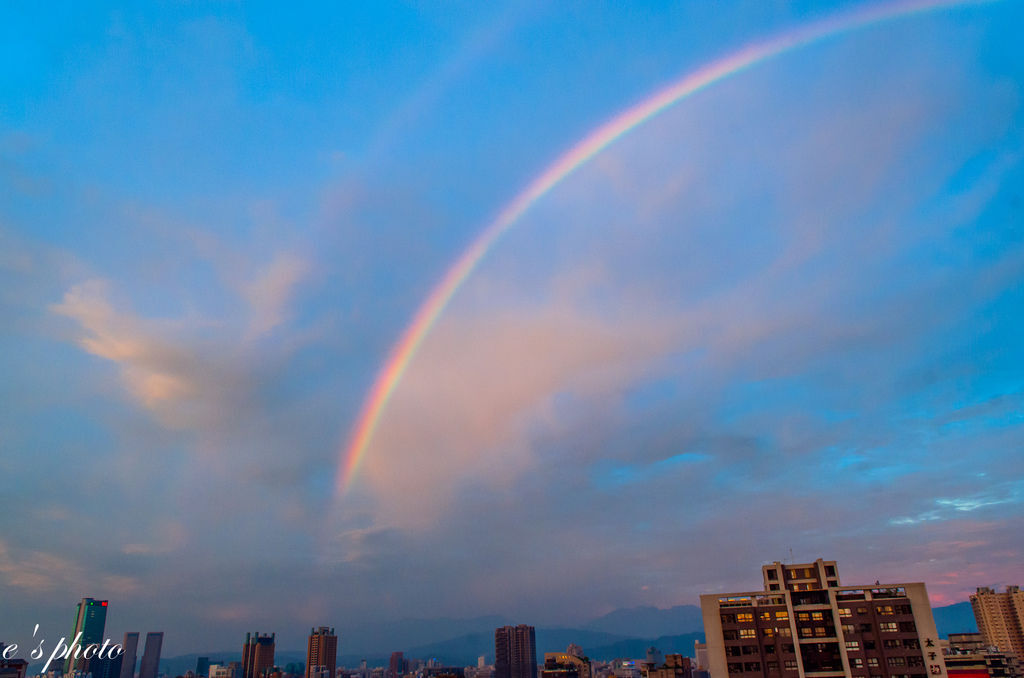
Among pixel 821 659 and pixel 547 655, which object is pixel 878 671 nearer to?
pixel 821 659

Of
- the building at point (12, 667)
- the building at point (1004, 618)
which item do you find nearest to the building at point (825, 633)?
the building at point (12, 667)

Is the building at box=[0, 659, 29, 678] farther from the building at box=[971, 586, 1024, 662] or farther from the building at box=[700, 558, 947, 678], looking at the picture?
the building at box=[971, 586, 1024, 662]

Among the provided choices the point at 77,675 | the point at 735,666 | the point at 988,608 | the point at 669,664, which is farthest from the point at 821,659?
the point at 77,675

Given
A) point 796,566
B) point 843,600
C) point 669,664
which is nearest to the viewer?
point 843,600

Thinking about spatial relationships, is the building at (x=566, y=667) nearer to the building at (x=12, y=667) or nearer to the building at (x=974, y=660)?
the building at (x=974, y=660)

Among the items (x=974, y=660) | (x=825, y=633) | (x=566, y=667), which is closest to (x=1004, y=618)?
(x=974, y=660)
